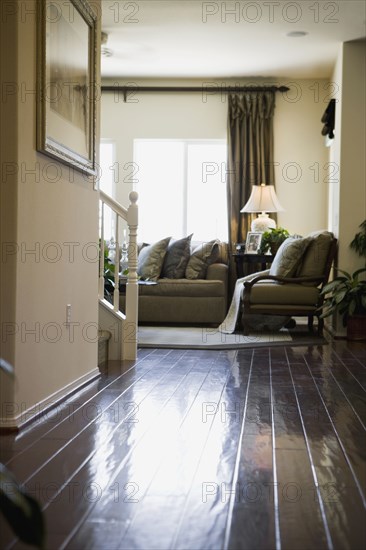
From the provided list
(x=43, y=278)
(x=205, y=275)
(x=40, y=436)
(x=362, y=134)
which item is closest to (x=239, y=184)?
(x=205, y=275)

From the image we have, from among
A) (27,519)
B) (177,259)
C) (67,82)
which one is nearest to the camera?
(27,519)

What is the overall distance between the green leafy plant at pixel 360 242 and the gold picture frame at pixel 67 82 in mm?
3308

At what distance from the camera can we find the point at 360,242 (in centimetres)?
663

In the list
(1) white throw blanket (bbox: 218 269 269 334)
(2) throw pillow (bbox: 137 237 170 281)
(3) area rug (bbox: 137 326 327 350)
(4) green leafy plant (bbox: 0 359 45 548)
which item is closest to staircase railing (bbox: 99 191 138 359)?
(3) area rug (bbox: 137 326 327 350)

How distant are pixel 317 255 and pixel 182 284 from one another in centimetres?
153

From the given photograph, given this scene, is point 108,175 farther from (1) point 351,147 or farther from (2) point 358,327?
(2) point 358,327

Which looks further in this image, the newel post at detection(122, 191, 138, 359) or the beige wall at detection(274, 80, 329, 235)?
the beige wall at detection(274, 80, 329, 235)

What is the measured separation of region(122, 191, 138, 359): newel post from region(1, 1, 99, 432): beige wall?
0.97 m

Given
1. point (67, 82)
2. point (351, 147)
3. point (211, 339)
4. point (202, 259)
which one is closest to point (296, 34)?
point (351, 147)

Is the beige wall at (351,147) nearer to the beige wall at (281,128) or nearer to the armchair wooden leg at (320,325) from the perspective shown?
the armchair wooden leg at (320,325)

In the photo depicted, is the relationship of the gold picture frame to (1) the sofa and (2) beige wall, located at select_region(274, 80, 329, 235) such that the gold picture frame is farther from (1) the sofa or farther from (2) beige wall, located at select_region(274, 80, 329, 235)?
(2) beige wall, located at select_region(274, 80, 329, 235)

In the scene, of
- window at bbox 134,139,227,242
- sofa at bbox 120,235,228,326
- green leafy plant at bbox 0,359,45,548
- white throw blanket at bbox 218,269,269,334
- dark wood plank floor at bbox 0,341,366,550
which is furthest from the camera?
window at bbox 134,139,227,242

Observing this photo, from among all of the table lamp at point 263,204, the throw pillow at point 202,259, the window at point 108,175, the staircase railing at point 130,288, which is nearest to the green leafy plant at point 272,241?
the table lamp at point 263,204

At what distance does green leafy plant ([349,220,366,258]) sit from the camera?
260 inches
